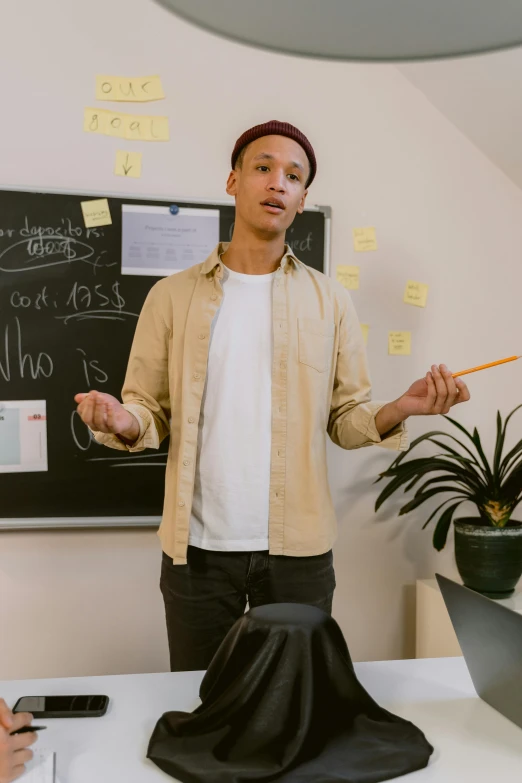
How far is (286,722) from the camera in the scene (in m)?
0.84

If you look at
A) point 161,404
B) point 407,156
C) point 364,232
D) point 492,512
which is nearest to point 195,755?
point 161,404

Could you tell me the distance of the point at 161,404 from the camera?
1775mm

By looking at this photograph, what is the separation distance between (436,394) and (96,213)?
4.53ft

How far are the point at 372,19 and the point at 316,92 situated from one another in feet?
5.88

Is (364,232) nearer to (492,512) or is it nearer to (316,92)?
(316,92)

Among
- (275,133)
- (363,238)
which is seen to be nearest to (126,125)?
(275,133)

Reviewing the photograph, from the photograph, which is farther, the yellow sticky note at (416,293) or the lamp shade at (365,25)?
the yellow sticky note at (416,293)

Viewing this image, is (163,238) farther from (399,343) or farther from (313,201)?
(399,343)

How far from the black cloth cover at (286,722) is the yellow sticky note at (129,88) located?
74.9 inches

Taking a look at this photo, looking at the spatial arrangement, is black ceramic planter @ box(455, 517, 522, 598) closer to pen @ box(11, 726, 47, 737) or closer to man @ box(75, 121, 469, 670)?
man @ box(75, 121, 469, 670)

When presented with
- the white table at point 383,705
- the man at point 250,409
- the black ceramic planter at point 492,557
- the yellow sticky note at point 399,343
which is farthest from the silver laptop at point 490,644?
the yellow sticky note at point 399,343

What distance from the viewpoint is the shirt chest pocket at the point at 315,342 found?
1.70 metres

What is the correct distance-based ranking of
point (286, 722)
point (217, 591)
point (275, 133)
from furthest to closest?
1. point (275, 133)
2. point (217, 591)
3. point (286, 722)

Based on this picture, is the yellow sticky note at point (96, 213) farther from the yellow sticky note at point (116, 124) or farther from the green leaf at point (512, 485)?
the green leaf at point (512, 485)
